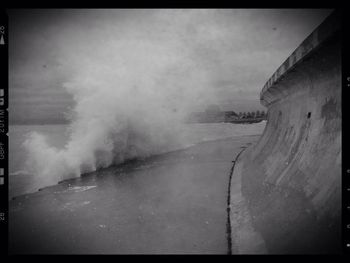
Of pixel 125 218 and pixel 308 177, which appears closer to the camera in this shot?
pixel 308 177

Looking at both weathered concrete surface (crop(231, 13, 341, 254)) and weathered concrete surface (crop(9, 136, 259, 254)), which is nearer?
weathered concrete surface (crop(231, 13, 341, 254))

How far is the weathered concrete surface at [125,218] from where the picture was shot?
2777 millimetres

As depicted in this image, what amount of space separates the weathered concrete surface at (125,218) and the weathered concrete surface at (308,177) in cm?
59

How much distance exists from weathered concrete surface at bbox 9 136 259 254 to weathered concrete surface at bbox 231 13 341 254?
1.93 feet

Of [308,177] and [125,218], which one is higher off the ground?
[308,177]

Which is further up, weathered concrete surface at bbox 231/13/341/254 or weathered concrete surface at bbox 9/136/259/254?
weathered concrete surface at bbox 231/13/341/254

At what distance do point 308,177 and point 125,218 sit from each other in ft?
9.41

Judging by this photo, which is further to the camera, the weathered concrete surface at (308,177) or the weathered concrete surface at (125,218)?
the weathered concrete surface at (125,218)

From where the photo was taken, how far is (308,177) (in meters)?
2.24

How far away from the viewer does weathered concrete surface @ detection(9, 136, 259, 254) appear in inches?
109

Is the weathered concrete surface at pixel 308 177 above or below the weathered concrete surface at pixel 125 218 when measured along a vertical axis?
above

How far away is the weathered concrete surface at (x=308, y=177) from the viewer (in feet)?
5.87
